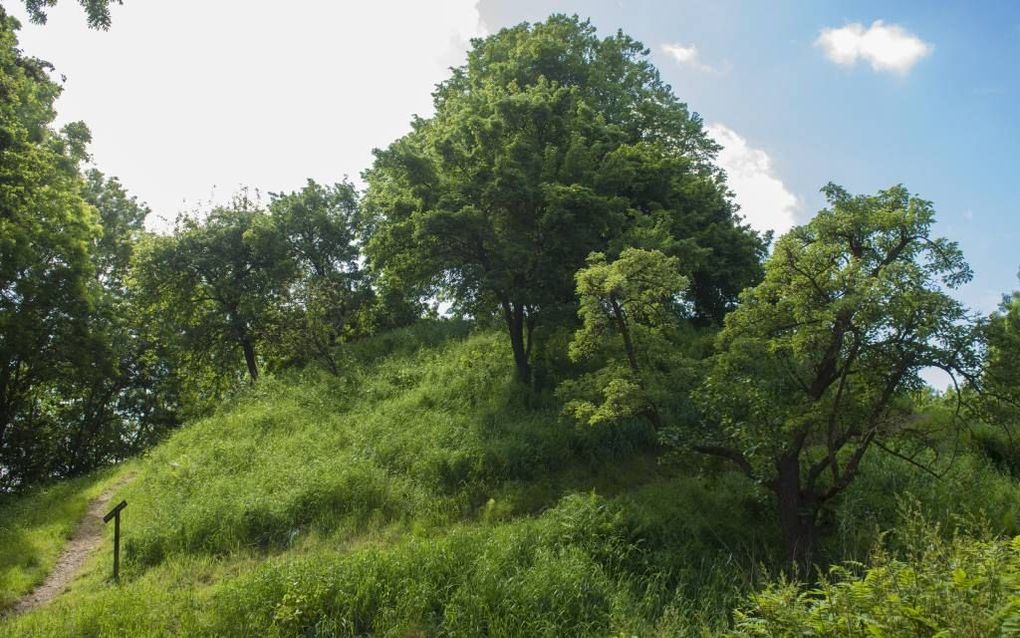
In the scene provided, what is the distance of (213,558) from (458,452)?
17.4 feet

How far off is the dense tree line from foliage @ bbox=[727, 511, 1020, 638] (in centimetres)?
527

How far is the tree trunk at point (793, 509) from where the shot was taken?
1030 cm

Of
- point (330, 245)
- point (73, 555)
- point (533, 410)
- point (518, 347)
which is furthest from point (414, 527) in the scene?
point (330, 245)

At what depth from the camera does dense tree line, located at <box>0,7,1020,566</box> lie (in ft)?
32.3

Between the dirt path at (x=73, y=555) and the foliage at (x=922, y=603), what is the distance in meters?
11.2

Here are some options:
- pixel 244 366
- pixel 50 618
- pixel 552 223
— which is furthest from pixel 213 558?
pixel 244 366

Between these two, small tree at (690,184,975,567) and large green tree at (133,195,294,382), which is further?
large green tree at (133,195,294,382)

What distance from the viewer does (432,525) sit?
37.7 ft

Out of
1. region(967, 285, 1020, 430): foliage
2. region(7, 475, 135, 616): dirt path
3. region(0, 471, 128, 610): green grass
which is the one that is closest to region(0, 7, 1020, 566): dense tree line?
region(967, 285, 1020, 430): foliage

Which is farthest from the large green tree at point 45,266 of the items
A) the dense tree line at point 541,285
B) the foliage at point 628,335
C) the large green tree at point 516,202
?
the foliage at point 628,335

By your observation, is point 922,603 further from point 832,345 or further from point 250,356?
point 250,356

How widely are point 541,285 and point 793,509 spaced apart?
861cm

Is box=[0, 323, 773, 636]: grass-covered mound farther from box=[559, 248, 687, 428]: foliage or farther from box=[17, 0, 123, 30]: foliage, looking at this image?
box=[17, 0, 123, 30]: foliage

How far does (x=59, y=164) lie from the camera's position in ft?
67.4
